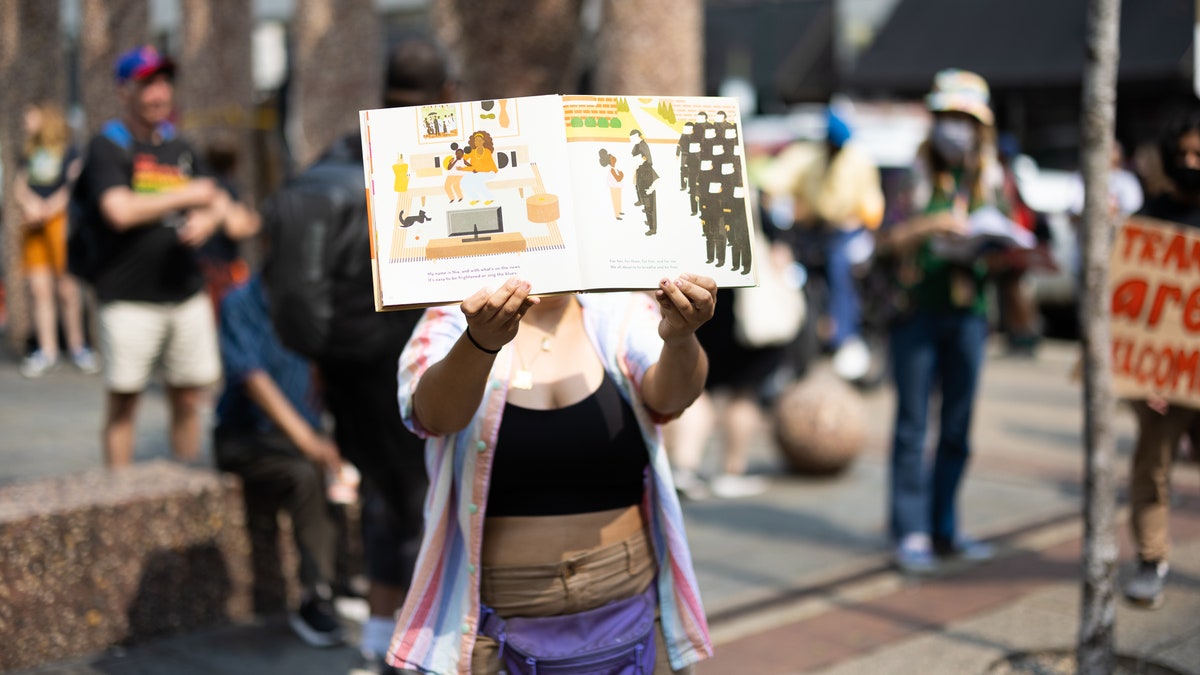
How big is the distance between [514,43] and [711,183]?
5362 millimetres

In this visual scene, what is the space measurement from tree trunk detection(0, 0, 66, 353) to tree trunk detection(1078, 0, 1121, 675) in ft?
33.4

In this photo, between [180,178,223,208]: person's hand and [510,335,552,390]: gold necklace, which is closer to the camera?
[510,335,552,390]: gold necklace

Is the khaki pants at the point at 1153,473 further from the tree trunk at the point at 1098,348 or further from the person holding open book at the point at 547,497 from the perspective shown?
the person holding open book at the point at 547,497

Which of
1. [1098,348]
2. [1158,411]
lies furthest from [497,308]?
[1158,411]

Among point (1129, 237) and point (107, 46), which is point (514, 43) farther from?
point (107, 46)

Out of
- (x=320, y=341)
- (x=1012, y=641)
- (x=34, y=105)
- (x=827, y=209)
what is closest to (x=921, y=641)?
(x=1012, y=641)

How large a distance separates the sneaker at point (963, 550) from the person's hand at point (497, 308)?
13.6 feet

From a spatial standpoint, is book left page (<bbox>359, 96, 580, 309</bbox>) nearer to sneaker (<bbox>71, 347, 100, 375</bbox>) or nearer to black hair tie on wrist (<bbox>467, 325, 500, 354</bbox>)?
black hair tie on wrist (<bbox>467, 325, 500, 354</bbox>)

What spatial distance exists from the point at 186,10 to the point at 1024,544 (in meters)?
10.4

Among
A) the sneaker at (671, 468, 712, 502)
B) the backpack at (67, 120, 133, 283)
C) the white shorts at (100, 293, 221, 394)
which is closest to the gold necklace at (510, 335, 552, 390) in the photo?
the white shorts at (100, 293, 221, 394)

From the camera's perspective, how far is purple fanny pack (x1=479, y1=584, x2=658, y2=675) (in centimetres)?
275

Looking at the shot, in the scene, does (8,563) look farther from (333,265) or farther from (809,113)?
(809,113)

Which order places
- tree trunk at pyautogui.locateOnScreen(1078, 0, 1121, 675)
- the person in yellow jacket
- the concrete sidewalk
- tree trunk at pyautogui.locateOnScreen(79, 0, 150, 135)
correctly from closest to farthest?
tree trunk at pyautogui.locateOnScreen(1078, 0, 1121, 675) < the concrete sidewalk < the person in yellow jacket < tree trunk at pyautogui.locateOnScreen(79, 0, 150, 135)

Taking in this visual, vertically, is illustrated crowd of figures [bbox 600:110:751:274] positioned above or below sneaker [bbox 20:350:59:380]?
above
